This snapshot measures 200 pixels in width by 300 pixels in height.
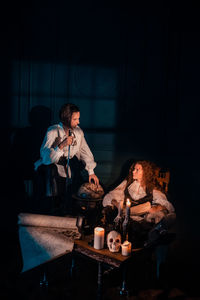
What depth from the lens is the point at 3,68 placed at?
4871 mm

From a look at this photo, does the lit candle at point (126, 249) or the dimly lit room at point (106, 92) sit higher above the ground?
the dimly lit room at point (106, 92)

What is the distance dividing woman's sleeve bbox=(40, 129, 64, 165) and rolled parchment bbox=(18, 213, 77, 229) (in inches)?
27.3

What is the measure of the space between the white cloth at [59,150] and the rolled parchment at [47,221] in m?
0.69

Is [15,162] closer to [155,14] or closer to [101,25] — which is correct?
[101,25]

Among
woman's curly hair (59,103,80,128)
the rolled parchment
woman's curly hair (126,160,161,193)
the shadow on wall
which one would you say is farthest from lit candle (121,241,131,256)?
the shadow on wall

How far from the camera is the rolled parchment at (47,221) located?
11.1 feet

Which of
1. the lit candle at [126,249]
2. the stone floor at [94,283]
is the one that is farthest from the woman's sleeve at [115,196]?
the lit candle at [126,249]

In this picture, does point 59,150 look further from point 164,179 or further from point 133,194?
point 164,179

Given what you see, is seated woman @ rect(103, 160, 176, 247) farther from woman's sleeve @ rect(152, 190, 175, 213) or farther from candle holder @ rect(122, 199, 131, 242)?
candle holder @ rect(122, 199, 131, 242)

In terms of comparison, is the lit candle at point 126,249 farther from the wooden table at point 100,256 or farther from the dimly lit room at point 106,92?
the dimly lit room at point 106,92

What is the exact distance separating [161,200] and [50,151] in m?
1.42

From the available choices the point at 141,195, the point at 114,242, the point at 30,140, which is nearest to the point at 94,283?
the point at 114,242

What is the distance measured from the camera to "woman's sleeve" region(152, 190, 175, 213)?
3.72m

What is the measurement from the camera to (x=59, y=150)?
3822mm
